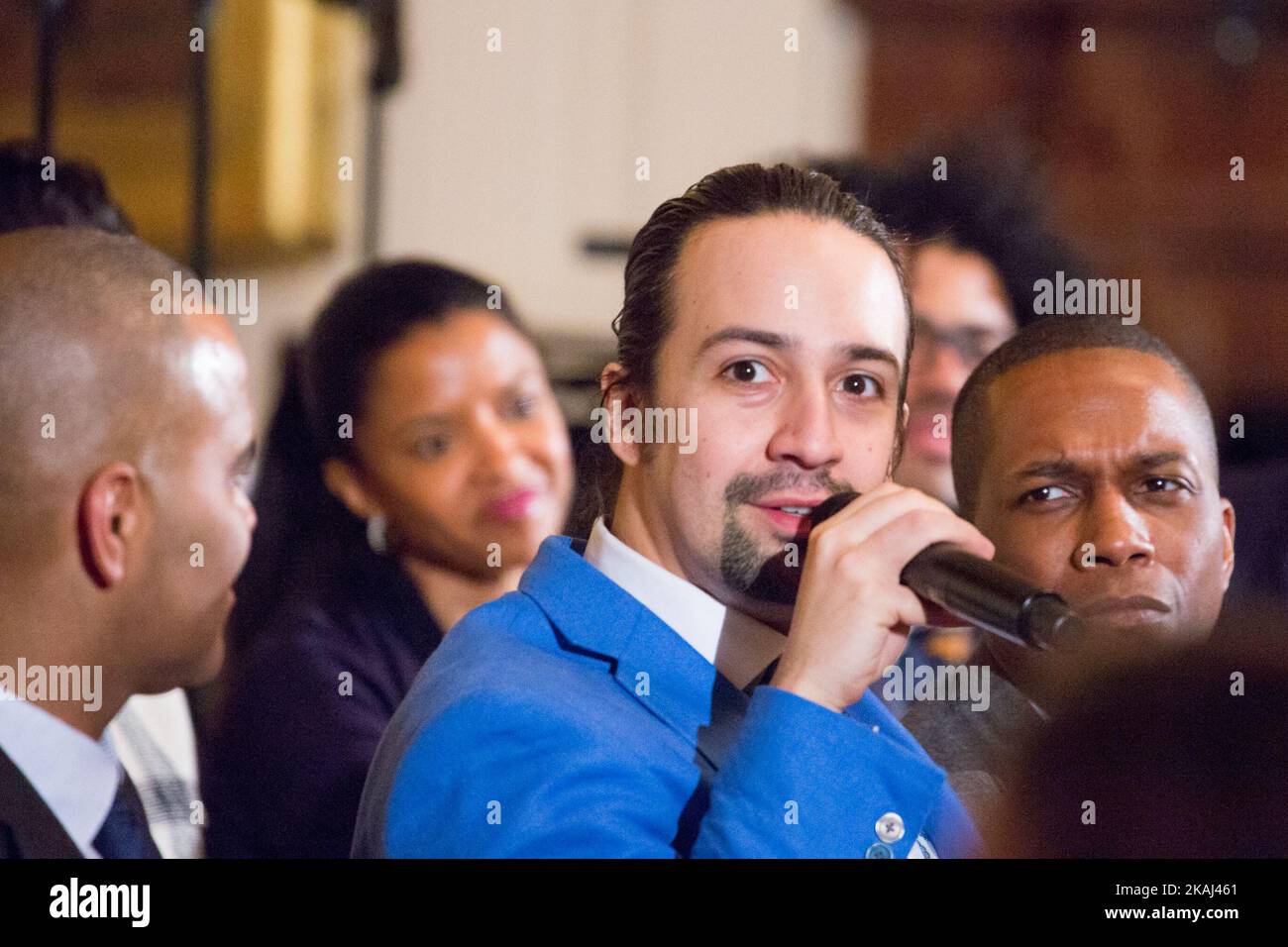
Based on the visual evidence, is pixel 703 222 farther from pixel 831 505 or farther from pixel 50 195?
pixel 50 195

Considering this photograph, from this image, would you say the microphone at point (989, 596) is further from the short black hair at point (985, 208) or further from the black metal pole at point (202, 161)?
the black metal pole at point (202, 161)

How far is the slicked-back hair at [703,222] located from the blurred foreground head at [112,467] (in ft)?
1.12

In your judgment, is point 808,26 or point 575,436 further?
point 808,26

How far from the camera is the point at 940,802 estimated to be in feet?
3.48

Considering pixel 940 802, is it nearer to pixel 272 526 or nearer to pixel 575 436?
pixel 575 436

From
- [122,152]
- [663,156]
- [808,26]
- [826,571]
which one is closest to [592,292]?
[663,156]

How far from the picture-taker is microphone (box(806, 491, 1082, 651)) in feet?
2.76

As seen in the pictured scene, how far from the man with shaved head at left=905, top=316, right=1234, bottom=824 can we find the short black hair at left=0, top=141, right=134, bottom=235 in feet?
2.45

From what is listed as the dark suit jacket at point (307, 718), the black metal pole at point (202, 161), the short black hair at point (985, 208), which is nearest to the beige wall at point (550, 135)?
the short black hair at point (985, 208)

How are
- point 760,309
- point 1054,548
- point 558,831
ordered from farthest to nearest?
1. point 1054,548
2. point 760,309
3. point 558,831

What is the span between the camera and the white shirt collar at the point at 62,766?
1127mm

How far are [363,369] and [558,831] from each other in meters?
0.86

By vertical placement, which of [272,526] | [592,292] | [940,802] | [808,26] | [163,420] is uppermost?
[808,26]

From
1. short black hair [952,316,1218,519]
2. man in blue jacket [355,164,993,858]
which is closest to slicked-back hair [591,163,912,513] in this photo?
man in blue jacket [355,164,993,858]
